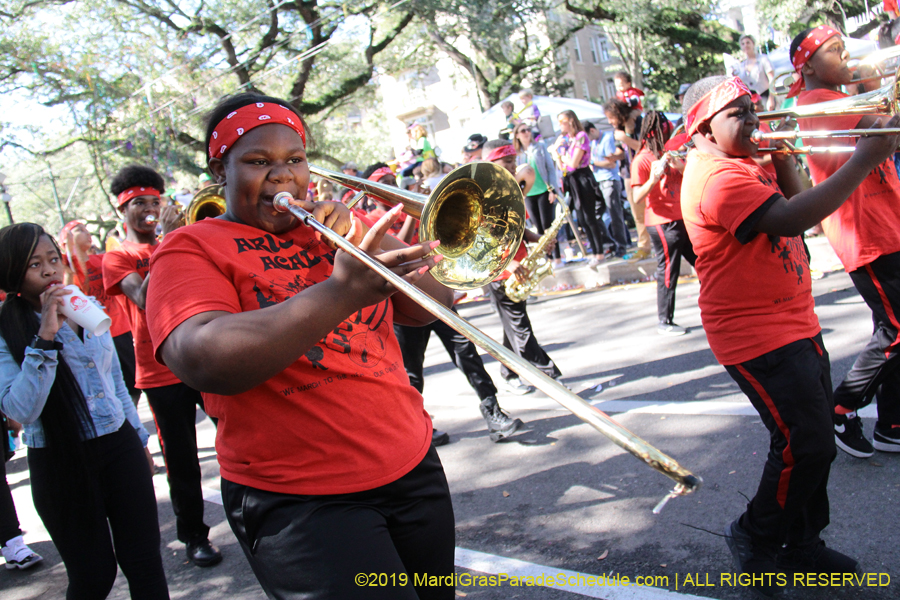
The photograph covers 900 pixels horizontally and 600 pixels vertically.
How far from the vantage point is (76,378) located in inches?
115

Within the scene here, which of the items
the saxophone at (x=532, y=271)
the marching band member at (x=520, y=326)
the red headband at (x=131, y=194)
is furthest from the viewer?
the marching band member at (x=520, y=326)

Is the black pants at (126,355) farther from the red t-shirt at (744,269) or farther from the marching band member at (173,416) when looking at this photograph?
the red t-shirt at (744,269)

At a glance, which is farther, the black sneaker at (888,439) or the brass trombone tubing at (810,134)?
the black sneaker at (888,439)

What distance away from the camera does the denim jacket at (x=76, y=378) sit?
2.67 meters

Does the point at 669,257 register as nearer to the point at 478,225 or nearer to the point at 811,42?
the point at 811,42

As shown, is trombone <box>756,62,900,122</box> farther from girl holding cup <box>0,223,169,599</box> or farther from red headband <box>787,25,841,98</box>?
girl holding cup <box>0,223,169,599</box>

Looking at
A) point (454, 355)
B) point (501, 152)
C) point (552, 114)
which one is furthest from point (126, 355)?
point (552, 114)

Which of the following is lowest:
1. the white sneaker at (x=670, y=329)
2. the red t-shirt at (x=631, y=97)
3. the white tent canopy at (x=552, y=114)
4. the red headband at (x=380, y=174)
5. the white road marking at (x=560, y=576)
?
the white sneaker at (x=670, y=329)

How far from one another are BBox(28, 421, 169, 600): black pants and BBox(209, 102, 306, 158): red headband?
1.62 meters

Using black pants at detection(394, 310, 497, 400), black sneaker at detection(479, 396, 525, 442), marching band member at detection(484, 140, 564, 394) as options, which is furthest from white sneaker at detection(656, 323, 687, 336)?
black pants at detection(394, 310, 497, 400)

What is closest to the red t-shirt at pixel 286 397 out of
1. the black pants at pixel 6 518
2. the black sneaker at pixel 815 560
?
the black sneaker at pixel 815 560

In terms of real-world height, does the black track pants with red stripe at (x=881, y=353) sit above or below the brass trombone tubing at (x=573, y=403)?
below

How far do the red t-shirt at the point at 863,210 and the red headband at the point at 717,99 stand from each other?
2.90 ft

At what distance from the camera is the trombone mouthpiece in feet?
5.89
